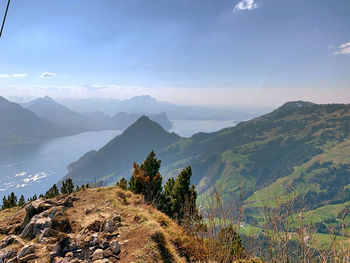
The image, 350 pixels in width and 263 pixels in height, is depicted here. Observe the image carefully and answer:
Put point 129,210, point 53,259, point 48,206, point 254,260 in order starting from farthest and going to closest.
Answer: point 48,206 → point 129,210 → point 53,259 → point 254,260

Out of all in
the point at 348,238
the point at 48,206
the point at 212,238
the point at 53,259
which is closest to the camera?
the point at 348,238

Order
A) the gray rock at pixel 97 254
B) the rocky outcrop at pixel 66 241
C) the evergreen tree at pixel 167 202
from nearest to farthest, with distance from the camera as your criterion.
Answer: the gray rock at pixel 97 254 → the rocky outcrop at pixel 66 241 → the evergreen tree at pixel 167 202

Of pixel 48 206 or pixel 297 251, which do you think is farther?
pixel 48 206

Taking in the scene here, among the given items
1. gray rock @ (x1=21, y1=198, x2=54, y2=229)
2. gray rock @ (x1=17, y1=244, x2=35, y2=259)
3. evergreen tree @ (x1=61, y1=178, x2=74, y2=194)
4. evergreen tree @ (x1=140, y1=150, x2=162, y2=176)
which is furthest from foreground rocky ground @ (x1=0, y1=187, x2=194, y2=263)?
evergreen tree @ (x1=140, y1=150, x2=162, y2=176)

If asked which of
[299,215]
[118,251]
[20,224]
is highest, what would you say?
[299,215]

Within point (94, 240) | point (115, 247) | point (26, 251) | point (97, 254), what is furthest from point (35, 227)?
point (115, 247)

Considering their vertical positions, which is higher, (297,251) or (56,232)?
(297,251)

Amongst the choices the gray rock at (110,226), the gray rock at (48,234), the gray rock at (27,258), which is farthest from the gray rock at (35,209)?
the gray rock at (110,226)

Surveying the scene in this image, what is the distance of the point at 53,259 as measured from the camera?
31.2 ft

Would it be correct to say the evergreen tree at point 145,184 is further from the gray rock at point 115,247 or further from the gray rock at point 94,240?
the gray rock at point 115,247

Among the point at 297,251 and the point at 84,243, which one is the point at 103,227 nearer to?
the point at 84,243

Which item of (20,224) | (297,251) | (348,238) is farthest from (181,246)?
(20,224)

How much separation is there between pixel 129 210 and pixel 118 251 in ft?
16.9

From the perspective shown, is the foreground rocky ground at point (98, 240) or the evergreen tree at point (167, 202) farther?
the evergreen tree at point (167, 202)
